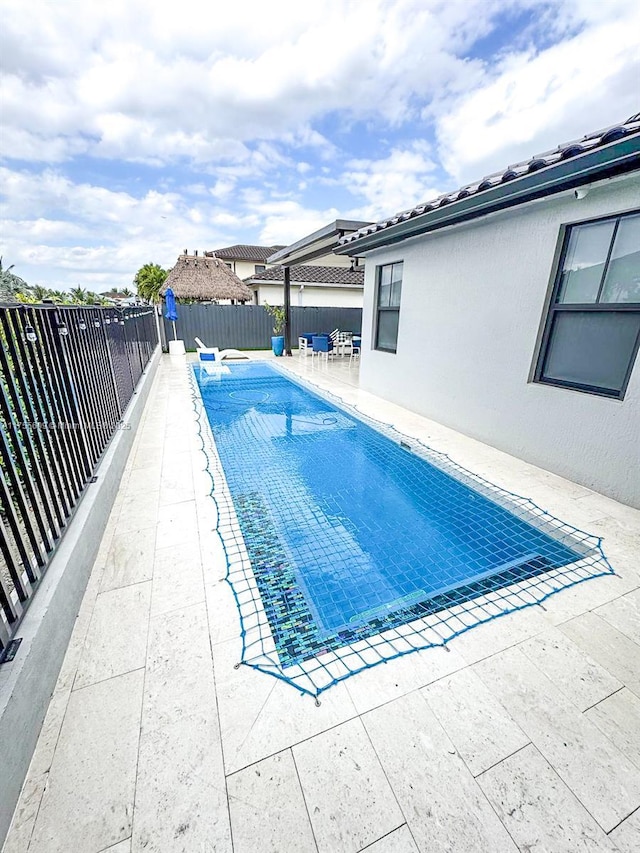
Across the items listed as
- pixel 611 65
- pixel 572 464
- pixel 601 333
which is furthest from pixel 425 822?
pixel 611 65

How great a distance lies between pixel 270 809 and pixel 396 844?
1.50 feet

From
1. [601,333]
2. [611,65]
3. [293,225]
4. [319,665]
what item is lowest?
[319,665]

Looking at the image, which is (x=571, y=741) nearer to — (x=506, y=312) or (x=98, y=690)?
(x=98, y=690)

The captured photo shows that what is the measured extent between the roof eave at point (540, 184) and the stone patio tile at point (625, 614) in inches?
132

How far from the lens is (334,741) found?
4.99 feet

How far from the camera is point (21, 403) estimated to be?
198 cm

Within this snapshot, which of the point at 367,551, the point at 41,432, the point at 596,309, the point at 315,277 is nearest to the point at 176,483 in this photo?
the point at 41,432

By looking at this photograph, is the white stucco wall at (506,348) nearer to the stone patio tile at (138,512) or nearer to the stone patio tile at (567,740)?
the stone patio tile at (567,740)

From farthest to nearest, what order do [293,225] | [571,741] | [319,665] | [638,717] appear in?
[293,225]
[319,665]
[638,717]
[571,741]

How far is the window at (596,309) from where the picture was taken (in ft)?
11.0

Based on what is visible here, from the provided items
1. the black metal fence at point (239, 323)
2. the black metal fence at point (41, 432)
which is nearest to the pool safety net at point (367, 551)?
the black metal fence at point (41, 432)

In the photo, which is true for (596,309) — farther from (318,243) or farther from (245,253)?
(245,253)

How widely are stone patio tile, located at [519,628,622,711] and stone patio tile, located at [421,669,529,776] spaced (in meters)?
0.38

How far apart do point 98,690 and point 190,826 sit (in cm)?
77
